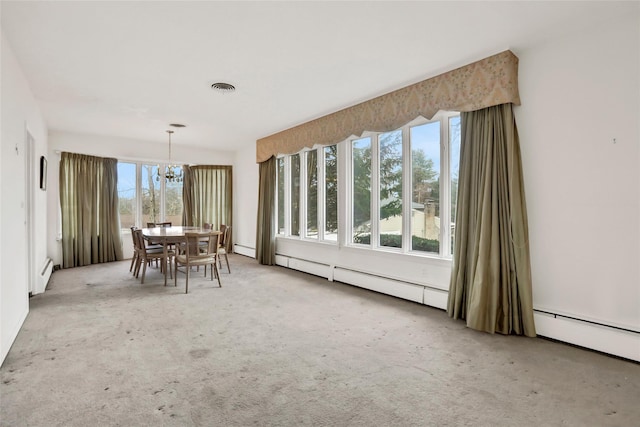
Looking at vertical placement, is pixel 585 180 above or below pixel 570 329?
above

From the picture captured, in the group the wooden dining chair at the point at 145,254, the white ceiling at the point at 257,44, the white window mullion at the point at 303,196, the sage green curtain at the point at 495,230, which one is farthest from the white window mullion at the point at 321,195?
the sage green curtain at the point at 495,230

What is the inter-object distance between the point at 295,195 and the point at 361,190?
5.61 feet

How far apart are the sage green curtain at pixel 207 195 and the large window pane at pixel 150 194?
0.56m

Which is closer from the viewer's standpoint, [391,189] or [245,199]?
[391,189]

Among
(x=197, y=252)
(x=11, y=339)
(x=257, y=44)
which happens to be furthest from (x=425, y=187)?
(x=11, y=339)

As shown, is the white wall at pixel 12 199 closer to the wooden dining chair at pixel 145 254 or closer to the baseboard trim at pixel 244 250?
the wooden dining chair at pixel 145 254

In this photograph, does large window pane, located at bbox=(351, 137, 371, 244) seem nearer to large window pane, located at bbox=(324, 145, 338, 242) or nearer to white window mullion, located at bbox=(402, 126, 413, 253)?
large window pane, located at bbox=(324, 145, 338, 242)

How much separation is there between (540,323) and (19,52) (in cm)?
523

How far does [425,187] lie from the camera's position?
3.92 metres

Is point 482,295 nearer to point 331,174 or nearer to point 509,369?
point 509,369

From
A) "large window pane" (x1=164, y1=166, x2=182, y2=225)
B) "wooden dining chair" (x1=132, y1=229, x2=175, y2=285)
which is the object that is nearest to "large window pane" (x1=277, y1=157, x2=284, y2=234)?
"wooden dining chair" (x1=132, y1=229, x2=175, y2=285)

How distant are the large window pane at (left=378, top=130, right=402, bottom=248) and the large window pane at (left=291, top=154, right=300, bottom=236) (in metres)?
1.96

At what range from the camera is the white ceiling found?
7.80 ft

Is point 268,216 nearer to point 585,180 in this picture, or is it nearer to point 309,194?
point 309,194
